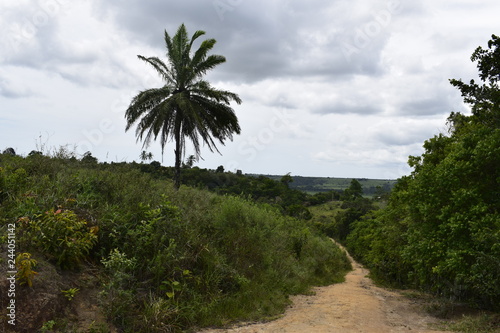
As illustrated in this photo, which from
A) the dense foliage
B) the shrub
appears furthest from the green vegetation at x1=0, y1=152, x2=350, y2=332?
the dense foliage

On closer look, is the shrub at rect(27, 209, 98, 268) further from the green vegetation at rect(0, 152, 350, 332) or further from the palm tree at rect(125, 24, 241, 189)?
the palm tree at rect(125, 24, 241, 189)

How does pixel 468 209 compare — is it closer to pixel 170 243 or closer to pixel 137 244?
pixel 170 243

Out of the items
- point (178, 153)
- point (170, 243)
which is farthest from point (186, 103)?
point (170, 243)

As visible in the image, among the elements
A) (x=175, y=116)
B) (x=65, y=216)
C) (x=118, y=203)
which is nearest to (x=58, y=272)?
(x=65, y=216)

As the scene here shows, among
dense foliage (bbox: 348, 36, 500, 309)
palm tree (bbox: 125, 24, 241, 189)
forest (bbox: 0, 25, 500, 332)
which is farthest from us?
palm tree (bbox: 125, 24, 241, 189)

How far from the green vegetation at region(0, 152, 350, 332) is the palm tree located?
5.15m

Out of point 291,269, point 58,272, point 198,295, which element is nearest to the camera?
point 58,272

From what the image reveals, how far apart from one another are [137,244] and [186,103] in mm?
9236

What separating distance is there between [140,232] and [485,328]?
7777 mm

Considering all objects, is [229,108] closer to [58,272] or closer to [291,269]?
[291,269]

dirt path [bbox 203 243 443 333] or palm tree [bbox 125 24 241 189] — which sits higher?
palm tree [bbox 125 24 241 189]

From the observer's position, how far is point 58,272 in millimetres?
6289

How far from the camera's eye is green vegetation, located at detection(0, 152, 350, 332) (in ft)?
21.0

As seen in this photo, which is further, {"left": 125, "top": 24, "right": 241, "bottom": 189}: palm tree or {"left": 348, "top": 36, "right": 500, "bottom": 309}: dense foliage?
{"left": 125, "top": 24, "right": 241, "bottom": 189}: palm tree
